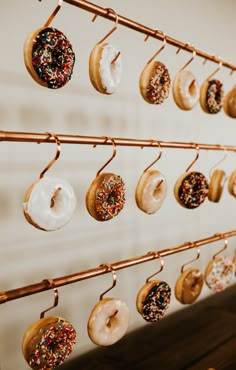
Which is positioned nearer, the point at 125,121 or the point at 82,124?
the point at 82,124

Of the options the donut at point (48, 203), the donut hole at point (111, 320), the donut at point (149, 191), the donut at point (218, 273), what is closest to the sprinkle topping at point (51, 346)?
the donut hole at point (111, 320)

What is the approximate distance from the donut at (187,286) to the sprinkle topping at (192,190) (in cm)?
25

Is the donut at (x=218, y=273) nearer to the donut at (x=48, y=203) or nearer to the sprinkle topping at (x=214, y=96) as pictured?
the sprinkle topping at (x=214, y=96)

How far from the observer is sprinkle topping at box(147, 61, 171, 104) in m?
1.26

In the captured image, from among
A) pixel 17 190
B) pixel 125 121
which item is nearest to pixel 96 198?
pixel 17 190

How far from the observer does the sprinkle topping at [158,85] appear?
1259 millimetres

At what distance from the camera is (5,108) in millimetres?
1166

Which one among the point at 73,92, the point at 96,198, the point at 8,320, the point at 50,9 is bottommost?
the point at 8,320

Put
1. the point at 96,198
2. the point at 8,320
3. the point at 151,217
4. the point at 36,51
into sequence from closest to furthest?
the point at 36,51 → the point at 96,198 → the point at 8,320 → the point at 151,217

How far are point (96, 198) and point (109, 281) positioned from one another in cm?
53

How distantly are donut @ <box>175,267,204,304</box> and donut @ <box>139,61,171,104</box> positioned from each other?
0.62 meters

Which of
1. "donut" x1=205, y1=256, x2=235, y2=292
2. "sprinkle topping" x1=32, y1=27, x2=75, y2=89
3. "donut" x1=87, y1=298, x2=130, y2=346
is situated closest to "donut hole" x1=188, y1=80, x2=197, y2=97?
"sprinkle topping" x1=32, y1=27, x2=75, y2=89

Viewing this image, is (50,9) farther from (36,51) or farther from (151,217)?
(151,217)

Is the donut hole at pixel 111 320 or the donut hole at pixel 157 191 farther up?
the donut hole at pixel 157 191
